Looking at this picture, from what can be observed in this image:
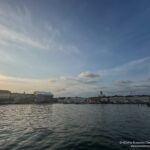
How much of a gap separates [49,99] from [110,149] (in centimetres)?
19730

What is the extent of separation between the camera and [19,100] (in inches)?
6196

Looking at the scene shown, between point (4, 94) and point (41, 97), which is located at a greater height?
point (4, 94)

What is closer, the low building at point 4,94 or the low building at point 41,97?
the low building at point 4,94

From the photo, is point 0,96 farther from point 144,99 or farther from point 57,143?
point 144,99

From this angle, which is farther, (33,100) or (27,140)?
(33,100)

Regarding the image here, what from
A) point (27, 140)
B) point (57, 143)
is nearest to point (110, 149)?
point (57, 143)

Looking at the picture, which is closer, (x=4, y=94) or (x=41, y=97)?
(x=4, y=94)

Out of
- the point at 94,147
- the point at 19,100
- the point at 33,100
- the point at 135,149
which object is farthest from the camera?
the point at 33,100

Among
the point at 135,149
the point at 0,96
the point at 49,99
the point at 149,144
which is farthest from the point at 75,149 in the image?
the point at 49,99

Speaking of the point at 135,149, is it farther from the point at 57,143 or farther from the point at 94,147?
the point at 57,143

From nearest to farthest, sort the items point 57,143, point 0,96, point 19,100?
point 57,143 → point 0,96 → point 19,100

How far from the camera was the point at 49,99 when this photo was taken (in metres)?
198

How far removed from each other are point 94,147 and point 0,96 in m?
162

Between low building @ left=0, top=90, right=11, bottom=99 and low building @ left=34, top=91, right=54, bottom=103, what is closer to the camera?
low building @ left=0, top=90, right=11, bottom=99
